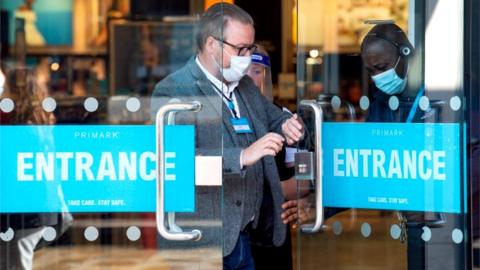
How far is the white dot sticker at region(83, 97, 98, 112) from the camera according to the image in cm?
404

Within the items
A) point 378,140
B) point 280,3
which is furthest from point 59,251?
point 280,3

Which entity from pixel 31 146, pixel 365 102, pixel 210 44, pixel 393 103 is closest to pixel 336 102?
pixel 365 102

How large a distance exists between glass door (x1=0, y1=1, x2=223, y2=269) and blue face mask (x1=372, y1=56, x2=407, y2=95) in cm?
65

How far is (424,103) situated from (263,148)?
2.17 ft

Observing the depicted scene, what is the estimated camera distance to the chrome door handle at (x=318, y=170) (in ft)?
14.0

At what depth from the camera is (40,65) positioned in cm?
400

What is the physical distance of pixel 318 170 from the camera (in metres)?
4.25

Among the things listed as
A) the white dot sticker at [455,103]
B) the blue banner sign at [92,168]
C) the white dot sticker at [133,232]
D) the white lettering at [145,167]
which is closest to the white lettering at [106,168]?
the blue banner sign at [92,168]

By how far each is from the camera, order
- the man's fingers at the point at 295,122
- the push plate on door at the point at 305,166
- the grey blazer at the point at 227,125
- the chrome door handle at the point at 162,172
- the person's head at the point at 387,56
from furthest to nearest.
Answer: the man's fingers at the point at 295,122 < the push plate on door at the point at 305,166 < the person's head at the point at 387,56 < the grey blazer at the point at 227,125 < the chrome door handle at the point at 162,172

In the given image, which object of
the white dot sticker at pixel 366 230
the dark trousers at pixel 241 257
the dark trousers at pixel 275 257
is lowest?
the dark trousers at pixel 275 257

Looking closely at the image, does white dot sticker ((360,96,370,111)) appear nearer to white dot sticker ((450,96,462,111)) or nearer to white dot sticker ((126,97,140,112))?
white dot sticker ((450,96,462,111))

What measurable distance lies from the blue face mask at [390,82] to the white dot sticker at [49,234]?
1345 millimetres

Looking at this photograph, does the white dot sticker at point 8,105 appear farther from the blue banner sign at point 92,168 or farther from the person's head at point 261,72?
the person's head at point 261,72

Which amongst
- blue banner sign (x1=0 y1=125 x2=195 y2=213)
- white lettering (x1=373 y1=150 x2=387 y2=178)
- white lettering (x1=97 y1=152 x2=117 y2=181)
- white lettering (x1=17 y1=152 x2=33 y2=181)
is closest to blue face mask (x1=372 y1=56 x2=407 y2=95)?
white lettering (x1=373 y1=150 x2=387 y2=178)
